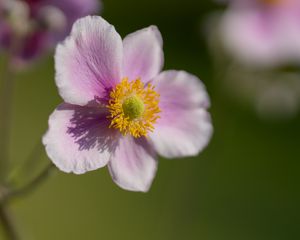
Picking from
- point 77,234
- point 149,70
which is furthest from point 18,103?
point 149,70

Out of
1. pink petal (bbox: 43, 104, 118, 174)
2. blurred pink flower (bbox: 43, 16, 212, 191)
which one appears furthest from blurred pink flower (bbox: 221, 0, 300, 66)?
pink petal (bbox: 43, 104, 118, 174)

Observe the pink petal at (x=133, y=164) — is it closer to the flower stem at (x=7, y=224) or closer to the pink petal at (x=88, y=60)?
the pink petal at (x=88, y=60)

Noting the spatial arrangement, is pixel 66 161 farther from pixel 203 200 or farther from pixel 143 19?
pixel 143 19

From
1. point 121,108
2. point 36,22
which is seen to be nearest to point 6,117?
point 36,22

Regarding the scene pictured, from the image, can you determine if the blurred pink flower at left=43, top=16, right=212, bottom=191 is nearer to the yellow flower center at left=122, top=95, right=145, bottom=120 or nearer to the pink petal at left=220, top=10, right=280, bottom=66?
the yellow flower center at left=122, top=95, right=145, bottom=120

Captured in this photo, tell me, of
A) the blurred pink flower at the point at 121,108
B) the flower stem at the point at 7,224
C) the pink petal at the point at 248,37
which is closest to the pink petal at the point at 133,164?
the blurred pink flower at the point at 121,108
